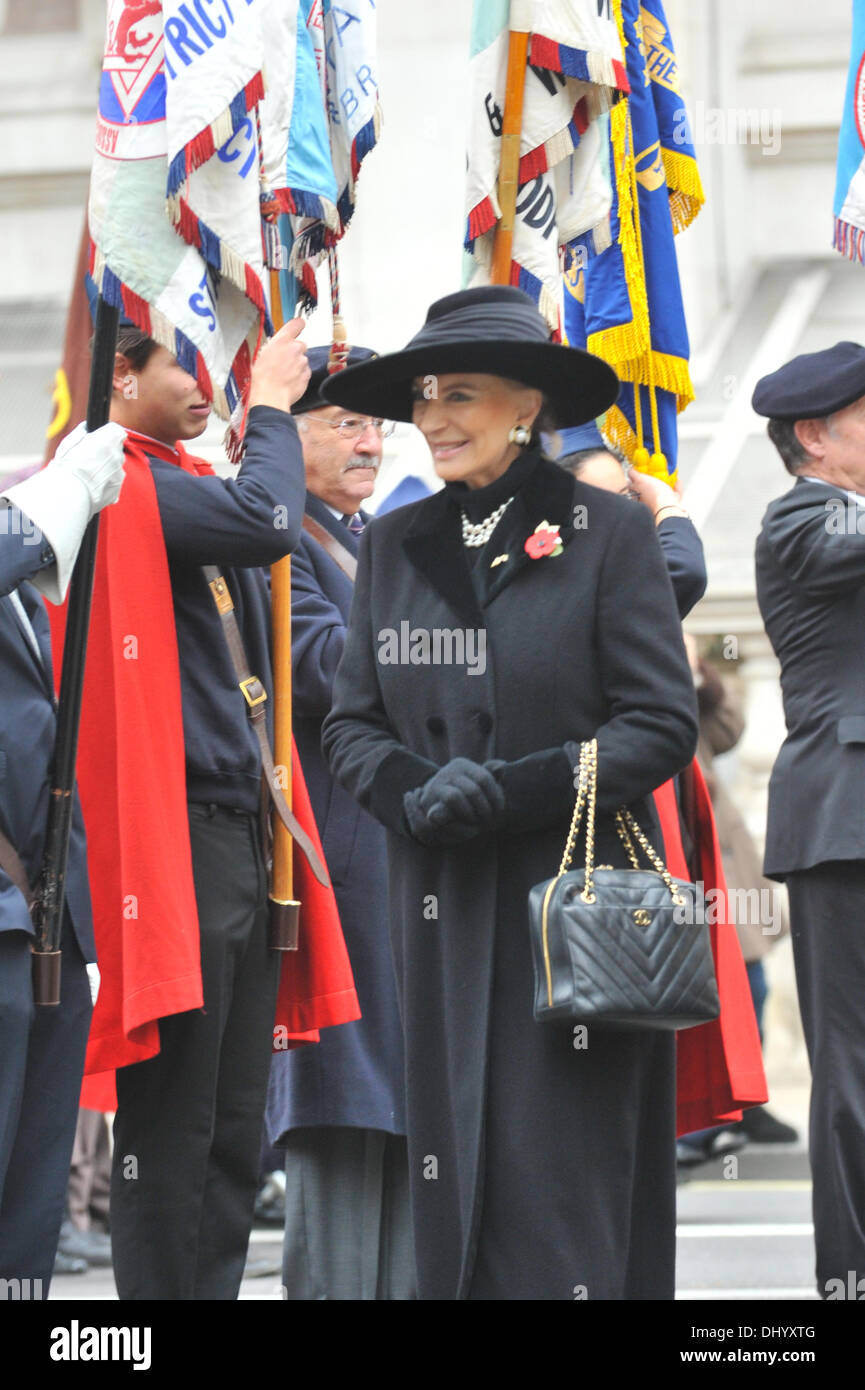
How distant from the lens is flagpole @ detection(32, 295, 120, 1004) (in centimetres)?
425

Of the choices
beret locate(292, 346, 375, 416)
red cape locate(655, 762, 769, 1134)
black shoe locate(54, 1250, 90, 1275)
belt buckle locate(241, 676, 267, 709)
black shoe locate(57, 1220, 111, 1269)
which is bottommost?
→ black shoe locate(54, 1250, 90, 1275)

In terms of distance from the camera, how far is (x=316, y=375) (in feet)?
18.8

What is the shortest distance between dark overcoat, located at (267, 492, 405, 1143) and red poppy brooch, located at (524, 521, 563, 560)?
1045 millimetres

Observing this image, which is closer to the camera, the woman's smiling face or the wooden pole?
the woman's smiling face

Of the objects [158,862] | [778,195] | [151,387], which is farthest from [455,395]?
[778,195]

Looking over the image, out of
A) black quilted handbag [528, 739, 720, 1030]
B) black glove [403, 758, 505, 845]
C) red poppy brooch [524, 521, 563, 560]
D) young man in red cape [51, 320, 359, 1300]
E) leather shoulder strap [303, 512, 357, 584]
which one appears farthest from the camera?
leather shoulder strap [303, 512, 357, 584]

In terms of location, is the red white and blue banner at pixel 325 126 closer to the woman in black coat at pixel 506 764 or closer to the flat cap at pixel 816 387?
the woman in black coat at pixel 506 764

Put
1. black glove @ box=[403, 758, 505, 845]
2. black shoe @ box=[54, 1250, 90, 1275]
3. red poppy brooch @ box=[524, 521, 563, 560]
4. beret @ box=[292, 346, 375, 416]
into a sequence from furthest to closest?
black shoe @ box=[54, 1250, 90, 1275], beret @ box=[292, 346, 375, 416], red poppy brooch @ box=[524, 521, 563, 560], black glove @ box=[403, 758, 505, 845]

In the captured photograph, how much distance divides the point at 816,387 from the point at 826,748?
88 cm

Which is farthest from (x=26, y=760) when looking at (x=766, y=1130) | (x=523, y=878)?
(x=766, y=1130)

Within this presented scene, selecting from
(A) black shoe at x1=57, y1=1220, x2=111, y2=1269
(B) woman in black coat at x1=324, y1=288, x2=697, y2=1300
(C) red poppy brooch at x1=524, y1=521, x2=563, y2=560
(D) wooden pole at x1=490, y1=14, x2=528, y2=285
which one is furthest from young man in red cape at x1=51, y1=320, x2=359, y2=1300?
(A) black shoe at x1=57, y1=1220, x2=111, y2=1269

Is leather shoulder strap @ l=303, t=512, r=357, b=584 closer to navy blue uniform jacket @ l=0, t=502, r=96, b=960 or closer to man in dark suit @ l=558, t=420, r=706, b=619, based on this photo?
man in dark suit @ l=558, t=420, r=706, b=619

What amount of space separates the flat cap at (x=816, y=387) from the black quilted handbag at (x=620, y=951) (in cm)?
188
